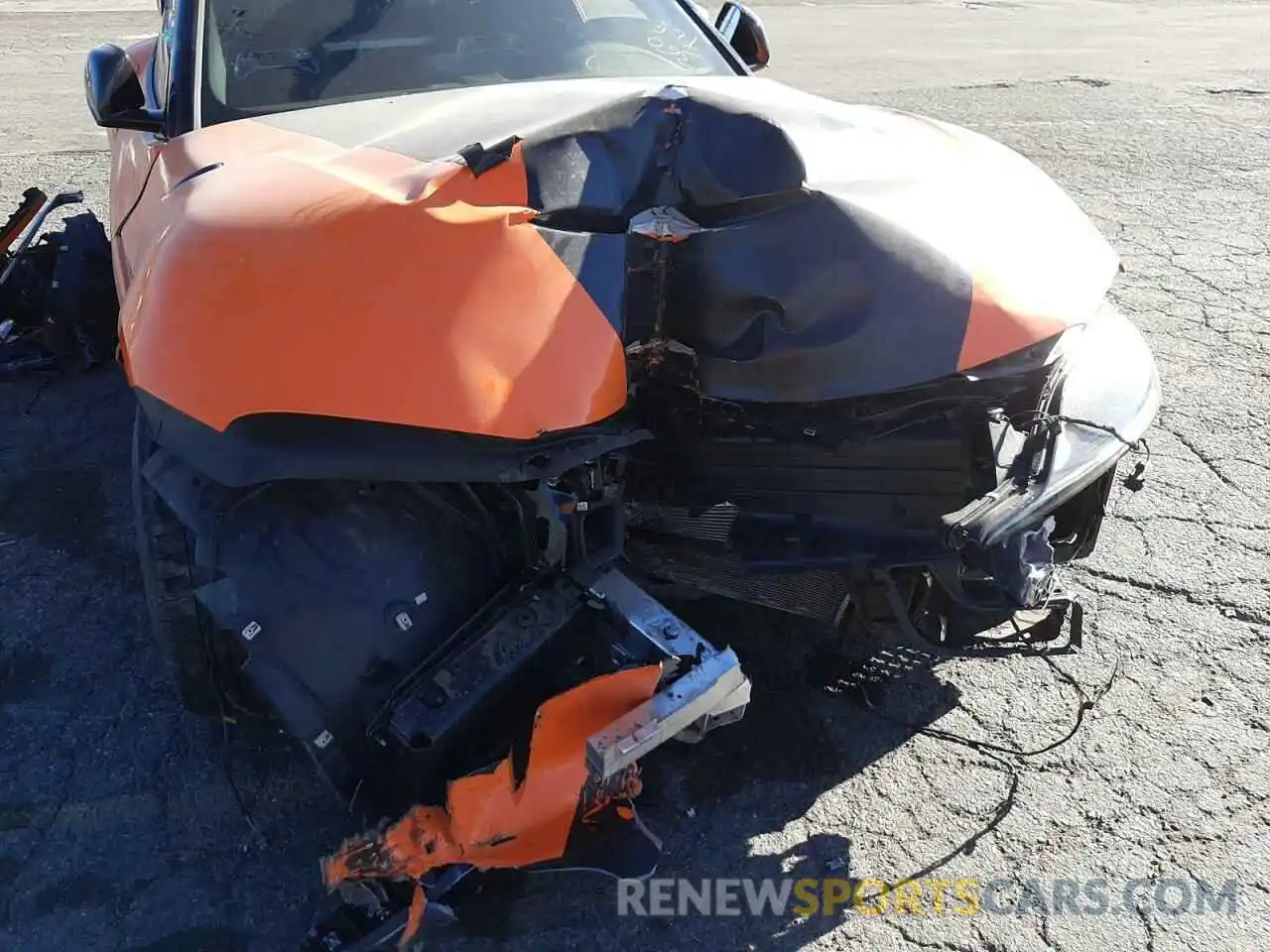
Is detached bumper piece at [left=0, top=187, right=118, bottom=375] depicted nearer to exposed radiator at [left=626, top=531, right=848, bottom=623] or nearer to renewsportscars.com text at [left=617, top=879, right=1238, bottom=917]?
exposed radiator at [left=626, top=531, right=848, bottom=623]

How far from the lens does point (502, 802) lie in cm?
195

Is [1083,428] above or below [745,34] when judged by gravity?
below

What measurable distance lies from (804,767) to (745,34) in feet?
8.97

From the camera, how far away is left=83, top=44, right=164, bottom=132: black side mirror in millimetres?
3033

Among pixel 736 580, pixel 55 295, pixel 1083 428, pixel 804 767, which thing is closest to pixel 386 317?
pixel 736 580

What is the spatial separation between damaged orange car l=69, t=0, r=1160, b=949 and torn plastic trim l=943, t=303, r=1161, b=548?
1 cm

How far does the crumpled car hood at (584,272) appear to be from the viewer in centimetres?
194

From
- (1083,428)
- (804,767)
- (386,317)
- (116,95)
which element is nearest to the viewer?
(386,317)

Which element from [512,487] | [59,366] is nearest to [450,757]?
[512,487]

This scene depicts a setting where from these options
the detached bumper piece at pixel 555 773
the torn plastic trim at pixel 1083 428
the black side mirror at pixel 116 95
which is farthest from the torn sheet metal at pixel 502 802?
the black side mirror at pixel 116 95

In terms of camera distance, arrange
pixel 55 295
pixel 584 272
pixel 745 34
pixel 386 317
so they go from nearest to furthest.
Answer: pixel 386 317 → pixel 584 272 → pixel 745 34 → pixel 55 295

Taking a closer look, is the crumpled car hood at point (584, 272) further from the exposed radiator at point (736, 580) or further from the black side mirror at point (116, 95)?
the black side mirror at point (116, 95)

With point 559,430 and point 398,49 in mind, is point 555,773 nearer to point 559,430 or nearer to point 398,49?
point 559,430

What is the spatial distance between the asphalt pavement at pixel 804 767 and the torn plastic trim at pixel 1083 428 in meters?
0.75
